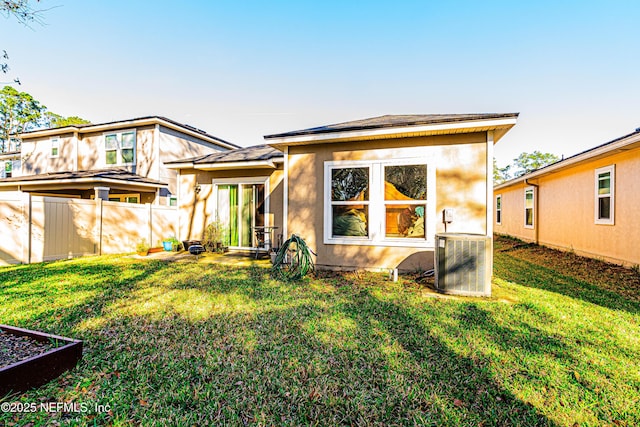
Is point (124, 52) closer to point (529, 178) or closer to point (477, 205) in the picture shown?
point (477, 205)

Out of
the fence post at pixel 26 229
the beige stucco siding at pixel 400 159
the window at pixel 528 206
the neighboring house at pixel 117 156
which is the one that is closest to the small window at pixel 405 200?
the beige stucco siding at pixel 400 159

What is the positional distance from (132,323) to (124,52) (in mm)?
10248

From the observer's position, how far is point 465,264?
4.65 meters

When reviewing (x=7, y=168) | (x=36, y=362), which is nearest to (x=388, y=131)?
(x=36, y=362)

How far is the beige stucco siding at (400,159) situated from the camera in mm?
5648

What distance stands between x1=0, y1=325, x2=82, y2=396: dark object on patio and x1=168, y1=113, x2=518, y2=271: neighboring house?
183 inches

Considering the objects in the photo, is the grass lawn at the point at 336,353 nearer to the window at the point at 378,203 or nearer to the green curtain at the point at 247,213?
the window at the point at 378,203

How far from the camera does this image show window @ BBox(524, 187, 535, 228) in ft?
41.9

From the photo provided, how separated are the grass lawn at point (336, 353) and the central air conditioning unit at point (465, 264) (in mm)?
271

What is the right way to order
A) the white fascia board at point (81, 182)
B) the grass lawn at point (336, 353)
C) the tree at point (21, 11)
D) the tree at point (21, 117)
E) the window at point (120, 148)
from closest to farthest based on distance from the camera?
the grass lawn at point (336, 353), the tree at point (21, 11), the white fascia board at point (81, 182), the window at point (120, 148), the tree at point (21, 117)

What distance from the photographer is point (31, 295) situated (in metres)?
4.62

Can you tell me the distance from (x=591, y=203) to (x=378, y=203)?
735 centimetres

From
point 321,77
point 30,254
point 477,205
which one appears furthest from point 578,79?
point 30,254

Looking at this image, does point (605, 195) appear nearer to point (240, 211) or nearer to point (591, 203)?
point (591, 203)
